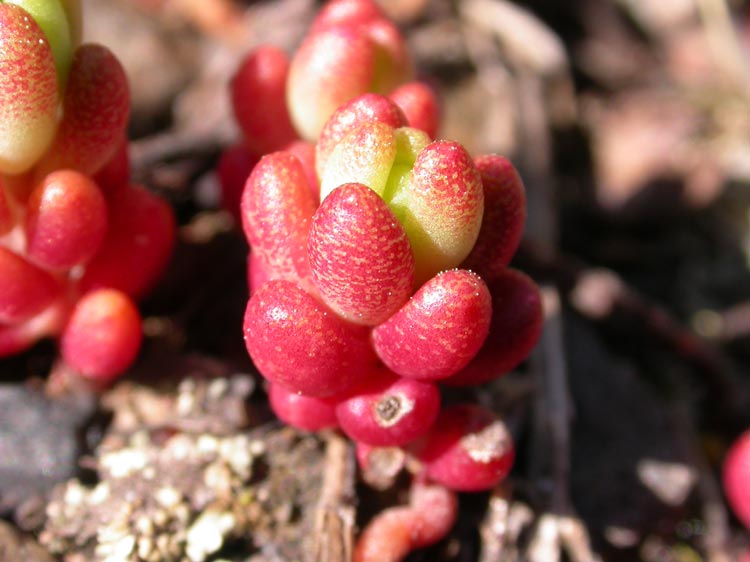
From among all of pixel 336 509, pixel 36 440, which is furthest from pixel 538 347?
pixel 36 440

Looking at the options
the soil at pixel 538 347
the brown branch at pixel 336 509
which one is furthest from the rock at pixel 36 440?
the brown branch at pixel 336 509

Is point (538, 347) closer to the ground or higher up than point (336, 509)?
closer to the ground

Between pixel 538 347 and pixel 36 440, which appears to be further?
pixel 538 347

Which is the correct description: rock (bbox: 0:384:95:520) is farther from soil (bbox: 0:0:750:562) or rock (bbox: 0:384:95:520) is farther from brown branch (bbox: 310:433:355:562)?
brown branch (bbox: 310:433:355:562)

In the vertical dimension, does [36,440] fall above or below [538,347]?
above

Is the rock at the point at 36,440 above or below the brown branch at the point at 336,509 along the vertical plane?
above

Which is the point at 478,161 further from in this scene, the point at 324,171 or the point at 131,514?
the point at 131,514

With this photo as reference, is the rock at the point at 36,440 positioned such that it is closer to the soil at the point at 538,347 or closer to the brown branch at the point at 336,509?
the soil at the point at 538,347

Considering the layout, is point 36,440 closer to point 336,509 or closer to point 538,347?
point 336,509
